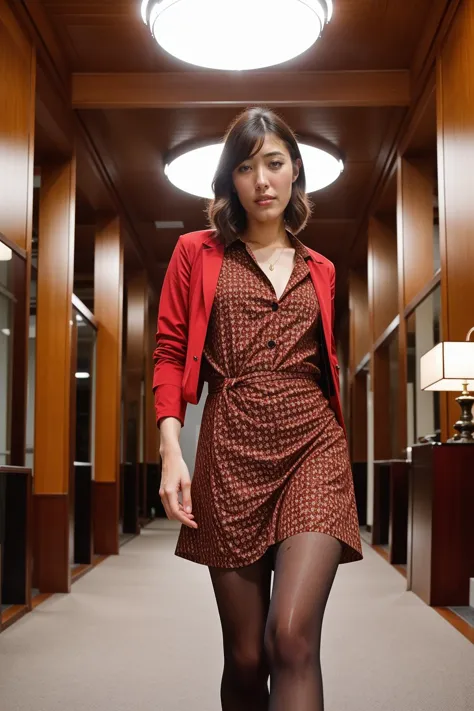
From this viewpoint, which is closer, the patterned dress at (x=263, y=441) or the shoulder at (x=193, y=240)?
the patterned dress at (x=263, y=441)

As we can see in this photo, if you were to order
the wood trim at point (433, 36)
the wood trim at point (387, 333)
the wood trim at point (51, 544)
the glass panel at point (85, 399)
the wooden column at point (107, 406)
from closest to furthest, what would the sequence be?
the wood trim at point (433, 36) < the wood trim at point (51, 544) < the wood trim at point (387, 333) < the glass panel at point (85, 399) < the wooden column at point (107, 406)


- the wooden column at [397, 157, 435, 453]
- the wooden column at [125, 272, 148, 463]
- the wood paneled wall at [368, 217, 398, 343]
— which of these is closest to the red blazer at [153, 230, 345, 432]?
the wooden column at [397, 157, 435, 453]

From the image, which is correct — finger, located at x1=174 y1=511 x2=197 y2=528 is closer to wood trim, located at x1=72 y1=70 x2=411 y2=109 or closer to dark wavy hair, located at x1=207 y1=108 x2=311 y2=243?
dark wavy hair, located at x1=207 y1=108 x2=311 y2=243

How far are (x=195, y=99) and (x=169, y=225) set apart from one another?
4.12 m

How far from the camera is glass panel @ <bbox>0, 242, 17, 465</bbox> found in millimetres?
4730

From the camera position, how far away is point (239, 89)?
6461 mm

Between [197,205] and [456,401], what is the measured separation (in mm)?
4967

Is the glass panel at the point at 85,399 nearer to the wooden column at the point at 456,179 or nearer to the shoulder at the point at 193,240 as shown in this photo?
the wooden column at the point at 456,179

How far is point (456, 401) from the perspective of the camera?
5430 millimetres

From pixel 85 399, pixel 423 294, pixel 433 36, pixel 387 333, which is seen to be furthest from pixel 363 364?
pixel 433 36

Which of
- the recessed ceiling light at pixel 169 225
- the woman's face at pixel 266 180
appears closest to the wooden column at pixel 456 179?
the woman's face at pixel 266 180

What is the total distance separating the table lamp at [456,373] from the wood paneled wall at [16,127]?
241 cm

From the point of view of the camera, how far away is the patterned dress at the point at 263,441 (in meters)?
1.84

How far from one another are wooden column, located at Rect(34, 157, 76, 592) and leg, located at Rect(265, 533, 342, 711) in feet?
15.5
